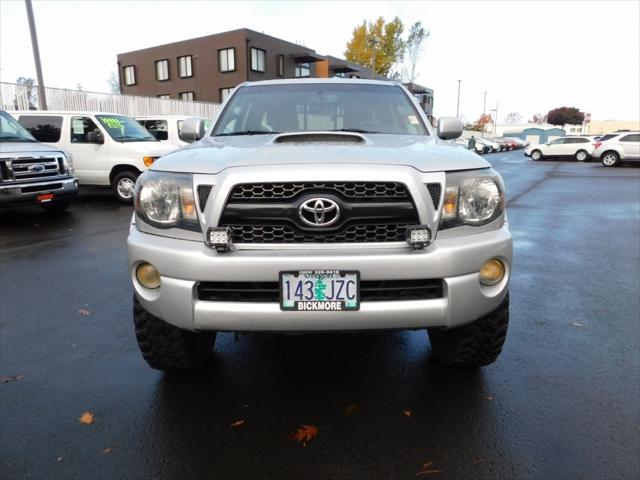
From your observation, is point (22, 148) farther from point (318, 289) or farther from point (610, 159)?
point (610, 159)

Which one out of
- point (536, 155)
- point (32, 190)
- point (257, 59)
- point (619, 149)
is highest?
point (257, 59)

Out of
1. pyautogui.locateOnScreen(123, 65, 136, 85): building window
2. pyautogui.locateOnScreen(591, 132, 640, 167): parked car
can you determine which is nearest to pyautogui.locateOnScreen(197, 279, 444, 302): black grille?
pyautogui.locateOnScreen(591, 132, 640, 167): parked car

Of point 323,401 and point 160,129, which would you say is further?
point 160,129

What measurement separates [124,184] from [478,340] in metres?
9.17

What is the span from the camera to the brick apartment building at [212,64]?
3666 cm

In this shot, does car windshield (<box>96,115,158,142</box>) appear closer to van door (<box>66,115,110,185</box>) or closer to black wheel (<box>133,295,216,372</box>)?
van door (<box>66,115,110,185</box>)

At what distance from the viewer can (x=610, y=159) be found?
24.2m

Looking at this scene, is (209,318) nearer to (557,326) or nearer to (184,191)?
(184,191)

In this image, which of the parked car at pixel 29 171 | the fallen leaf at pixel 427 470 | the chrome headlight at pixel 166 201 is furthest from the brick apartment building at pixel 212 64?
the fallen leaf at pixel 427 470

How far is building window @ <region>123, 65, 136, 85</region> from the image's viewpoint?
42500mm

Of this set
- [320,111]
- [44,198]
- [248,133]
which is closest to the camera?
[248,133]

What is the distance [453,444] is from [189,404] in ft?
4.57

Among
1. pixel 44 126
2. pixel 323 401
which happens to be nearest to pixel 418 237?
pixel 323 401

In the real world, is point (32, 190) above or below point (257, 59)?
below
